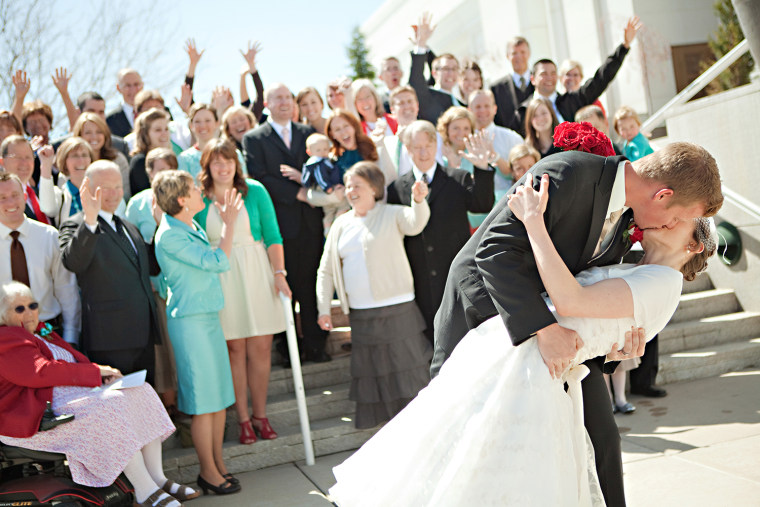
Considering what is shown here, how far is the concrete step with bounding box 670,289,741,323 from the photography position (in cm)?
731

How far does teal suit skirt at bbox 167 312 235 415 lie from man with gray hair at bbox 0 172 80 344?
0.73 metres

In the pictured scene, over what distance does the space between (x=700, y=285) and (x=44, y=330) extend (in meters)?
6.09

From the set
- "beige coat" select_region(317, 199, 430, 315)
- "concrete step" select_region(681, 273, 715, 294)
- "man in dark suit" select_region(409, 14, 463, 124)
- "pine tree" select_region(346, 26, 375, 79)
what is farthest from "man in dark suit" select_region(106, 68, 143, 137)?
"pine tree" select_region(346, 26, 375, 79)

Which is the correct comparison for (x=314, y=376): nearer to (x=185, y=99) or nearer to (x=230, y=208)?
(x=230, y=208)

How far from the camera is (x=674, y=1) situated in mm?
15297

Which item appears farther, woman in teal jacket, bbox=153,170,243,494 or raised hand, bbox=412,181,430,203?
raised hand, bbox=412,181,430,203

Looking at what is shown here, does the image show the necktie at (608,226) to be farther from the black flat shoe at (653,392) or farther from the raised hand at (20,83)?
the raised hand at (20,83)

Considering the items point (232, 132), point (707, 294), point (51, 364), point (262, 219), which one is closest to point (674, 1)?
point (707, 294)

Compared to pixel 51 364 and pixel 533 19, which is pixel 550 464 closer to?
pixel 51 364

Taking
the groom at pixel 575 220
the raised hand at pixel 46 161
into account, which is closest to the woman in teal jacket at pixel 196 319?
the raised hand at pixel 46 161

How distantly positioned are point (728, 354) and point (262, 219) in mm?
4265

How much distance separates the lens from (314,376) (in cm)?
630

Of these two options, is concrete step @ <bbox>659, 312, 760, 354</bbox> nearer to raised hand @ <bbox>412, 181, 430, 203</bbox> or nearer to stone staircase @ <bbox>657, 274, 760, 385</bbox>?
stone staircase @ <bbox>657, 274, 760, 385</bbox>

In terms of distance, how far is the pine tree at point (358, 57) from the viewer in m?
27.5
